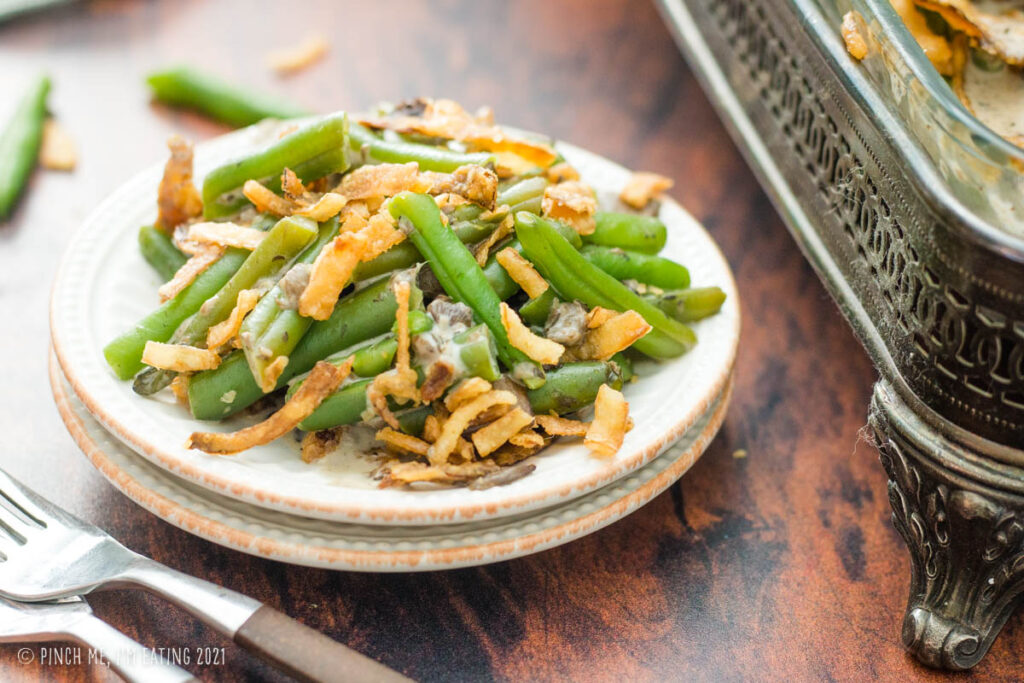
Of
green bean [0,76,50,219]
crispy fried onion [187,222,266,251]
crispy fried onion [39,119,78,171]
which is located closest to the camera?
crispy fried onion [187,222,266,251]

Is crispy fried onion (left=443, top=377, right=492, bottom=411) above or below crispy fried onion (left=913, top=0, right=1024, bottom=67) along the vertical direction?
below

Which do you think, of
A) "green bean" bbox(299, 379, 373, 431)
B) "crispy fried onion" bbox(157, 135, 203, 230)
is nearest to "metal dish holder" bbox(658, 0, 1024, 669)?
"green bean" bbox(299, 379, 373, 431)

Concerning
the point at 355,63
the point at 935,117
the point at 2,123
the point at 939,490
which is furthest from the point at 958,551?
the point at 2,123

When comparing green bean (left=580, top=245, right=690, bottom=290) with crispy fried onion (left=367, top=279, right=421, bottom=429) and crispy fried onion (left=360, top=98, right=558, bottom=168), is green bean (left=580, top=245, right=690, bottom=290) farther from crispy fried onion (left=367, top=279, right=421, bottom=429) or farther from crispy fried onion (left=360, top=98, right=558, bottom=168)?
crispy fried onion (left=367, top=279, right=421, bottom=429)

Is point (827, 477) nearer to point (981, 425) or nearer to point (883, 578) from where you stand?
point (883, 578)

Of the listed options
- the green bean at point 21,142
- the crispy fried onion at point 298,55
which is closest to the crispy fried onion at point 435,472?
the green bean at point 21,142

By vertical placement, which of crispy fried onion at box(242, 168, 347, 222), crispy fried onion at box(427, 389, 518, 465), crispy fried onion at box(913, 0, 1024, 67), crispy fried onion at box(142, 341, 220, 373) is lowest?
crispy fried onion at box(427, 389, 518, 465)
